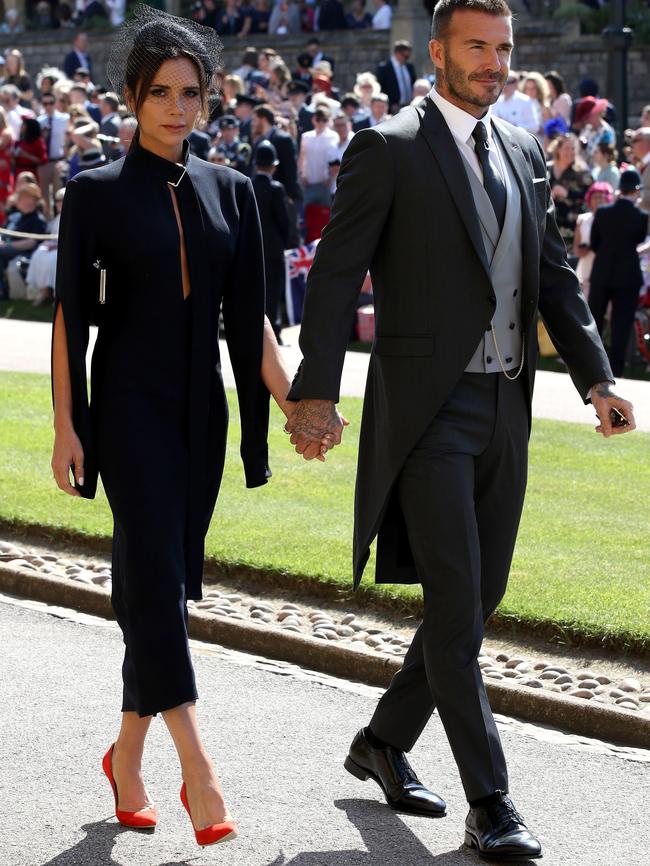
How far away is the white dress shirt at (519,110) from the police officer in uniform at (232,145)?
8.76 feet

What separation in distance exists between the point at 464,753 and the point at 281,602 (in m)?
2.88

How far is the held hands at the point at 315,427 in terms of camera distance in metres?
4.35

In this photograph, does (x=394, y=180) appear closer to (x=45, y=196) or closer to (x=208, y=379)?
(x=208, y=379)

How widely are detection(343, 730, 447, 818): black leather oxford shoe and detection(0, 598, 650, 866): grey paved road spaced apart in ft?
0.13

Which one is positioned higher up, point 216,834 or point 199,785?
point 199,785

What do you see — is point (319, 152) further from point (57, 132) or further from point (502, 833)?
point (502, 833)

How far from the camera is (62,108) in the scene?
72.1ft

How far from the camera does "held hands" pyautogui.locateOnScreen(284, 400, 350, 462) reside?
171 inches

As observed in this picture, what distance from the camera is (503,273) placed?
438 centimetres

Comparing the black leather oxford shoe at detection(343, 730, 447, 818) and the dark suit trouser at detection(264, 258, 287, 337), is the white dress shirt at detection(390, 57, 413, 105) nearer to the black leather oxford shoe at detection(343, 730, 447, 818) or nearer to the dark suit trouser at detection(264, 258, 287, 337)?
the dark suit trouser at detection(264, 258, 287, 337)

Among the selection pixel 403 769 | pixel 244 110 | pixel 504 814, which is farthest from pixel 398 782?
pixel 244 110

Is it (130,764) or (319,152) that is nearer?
(130,764)

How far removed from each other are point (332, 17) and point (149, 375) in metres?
29.3

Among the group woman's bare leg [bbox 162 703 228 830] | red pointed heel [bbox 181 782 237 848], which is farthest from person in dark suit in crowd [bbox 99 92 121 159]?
red pointed heel [bbox 181 782 237 848]
